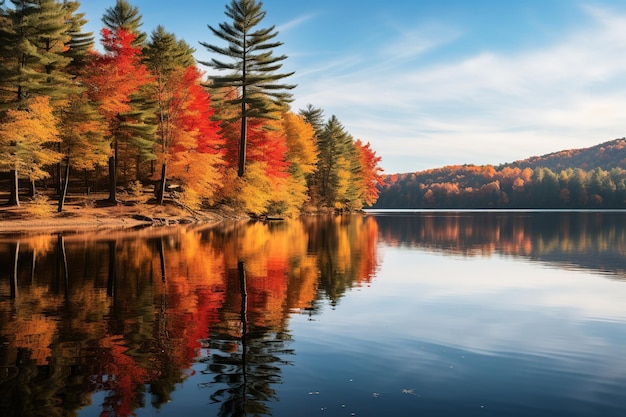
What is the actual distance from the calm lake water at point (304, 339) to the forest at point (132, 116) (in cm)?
2278

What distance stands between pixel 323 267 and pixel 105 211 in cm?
2984

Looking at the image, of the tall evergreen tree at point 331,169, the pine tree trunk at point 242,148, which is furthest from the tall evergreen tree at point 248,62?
the tall evergreen tree at point 331,169

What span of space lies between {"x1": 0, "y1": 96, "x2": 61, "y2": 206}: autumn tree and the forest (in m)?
0.09

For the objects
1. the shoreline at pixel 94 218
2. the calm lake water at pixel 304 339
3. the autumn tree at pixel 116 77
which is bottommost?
the calm lake water at pixel 304 339

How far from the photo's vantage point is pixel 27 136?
122ft

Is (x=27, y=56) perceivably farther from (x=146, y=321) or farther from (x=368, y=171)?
(x=368, y=171)

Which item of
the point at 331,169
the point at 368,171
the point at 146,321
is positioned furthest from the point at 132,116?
the point at 368,171

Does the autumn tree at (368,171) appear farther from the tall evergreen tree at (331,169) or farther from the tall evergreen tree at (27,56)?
the tall evergreen tree at (27,56)

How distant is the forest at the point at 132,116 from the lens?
1517 inches

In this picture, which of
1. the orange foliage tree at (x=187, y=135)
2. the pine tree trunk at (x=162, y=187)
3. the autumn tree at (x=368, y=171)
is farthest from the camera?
the autumn tree at (x=368, y=171)

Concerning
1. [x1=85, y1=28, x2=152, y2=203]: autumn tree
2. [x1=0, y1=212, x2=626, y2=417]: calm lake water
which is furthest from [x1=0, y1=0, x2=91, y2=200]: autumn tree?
[x1=0, y1=212, x2=626, y2=417]: calm lake water

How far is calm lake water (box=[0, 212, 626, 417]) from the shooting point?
663cm

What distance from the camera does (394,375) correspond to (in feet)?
24.9

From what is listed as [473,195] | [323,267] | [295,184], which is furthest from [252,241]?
[473,195]
